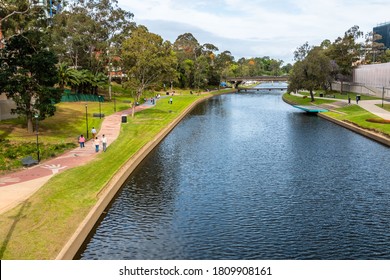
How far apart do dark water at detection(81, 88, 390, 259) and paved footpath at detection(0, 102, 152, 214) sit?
5599 millimetres

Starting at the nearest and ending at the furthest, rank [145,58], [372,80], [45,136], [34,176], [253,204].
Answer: [253,204] < [34,176] < [45,136] < [145,58] < [372,80]

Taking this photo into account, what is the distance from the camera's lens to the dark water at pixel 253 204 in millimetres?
21688

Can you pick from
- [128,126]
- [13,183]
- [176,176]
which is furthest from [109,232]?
[128,126]

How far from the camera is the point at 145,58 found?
68.0 metres

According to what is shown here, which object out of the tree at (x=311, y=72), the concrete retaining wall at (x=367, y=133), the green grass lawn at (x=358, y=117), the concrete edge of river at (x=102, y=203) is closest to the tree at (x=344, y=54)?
the tree at (x=311, y=72)

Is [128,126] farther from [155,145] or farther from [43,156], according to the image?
[43,156]

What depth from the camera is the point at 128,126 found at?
199ft

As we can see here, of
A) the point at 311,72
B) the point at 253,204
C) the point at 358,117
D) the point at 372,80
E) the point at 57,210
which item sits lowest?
the point at 253,204

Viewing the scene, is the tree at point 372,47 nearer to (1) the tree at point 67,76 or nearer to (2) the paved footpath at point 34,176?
(1) the tree at point 67,76

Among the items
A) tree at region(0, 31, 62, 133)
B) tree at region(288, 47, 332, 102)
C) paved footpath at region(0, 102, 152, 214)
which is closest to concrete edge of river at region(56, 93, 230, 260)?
paved footpath at region(0, 102, 152, 214)

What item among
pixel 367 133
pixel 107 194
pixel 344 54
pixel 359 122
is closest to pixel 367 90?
pixel 344 54

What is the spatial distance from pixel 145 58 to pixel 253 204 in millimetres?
44771

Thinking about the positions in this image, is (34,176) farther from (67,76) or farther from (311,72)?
(311,72)

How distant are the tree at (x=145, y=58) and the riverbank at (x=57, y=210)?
95.4ft
